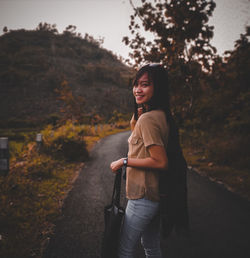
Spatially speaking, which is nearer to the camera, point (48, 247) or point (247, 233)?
point (48, 247)

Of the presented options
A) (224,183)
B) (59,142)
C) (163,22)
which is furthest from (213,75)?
(59,142)

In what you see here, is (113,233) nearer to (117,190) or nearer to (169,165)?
(117,190)

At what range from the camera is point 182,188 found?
1377 millimetres

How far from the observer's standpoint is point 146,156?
1.30 metres

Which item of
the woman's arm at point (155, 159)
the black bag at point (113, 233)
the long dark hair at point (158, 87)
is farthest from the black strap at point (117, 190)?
the long dark hair at point (158, 87)

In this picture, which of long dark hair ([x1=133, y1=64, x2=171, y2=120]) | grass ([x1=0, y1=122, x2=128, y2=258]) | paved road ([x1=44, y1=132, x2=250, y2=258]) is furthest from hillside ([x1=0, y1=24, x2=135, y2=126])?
long dark hair ([x1=133, y1=64, x2=171, y2=120])

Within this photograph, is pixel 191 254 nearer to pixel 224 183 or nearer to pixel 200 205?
pixel 200 205

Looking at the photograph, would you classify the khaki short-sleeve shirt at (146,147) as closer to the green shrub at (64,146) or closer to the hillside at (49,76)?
the green shrub at (64,146)

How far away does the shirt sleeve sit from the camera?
1201 mm

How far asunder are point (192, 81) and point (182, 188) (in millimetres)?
4913

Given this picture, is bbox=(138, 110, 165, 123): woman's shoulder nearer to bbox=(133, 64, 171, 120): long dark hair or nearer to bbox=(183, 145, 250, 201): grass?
bbox=(133, 64, 171, 120): long dark hair

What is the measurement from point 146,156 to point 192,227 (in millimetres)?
2528

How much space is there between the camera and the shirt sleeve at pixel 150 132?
1201mm

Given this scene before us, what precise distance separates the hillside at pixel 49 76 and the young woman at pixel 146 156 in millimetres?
22396
